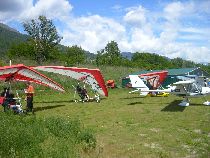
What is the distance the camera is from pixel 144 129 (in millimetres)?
13070

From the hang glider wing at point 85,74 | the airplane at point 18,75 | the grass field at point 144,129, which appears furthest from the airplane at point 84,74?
the grass field at point 144,129

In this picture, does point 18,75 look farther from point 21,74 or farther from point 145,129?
point 145,129

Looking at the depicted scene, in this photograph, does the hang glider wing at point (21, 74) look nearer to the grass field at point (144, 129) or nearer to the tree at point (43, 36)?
the grass field at point (144, 129)

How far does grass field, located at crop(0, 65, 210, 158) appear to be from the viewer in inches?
391

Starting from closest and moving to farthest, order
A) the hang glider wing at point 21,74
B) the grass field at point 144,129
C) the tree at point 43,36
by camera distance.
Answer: the grass field at point 144,129
the hang glider wing at point 21,74
the tree at point 43,36

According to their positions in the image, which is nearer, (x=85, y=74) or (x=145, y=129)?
(x=145, y=129)

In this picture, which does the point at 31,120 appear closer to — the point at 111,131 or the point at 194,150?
the point at 111,131

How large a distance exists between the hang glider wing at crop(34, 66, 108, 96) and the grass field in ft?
8.72

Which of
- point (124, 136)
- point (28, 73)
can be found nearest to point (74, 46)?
point (28, 73)

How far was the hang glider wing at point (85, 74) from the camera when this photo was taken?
70.0 ft

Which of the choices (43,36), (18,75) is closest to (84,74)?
(18,75)

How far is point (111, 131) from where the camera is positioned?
12.6 meters

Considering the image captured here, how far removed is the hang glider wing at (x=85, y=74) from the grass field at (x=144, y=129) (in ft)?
8.72

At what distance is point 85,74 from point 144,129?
396 inches
